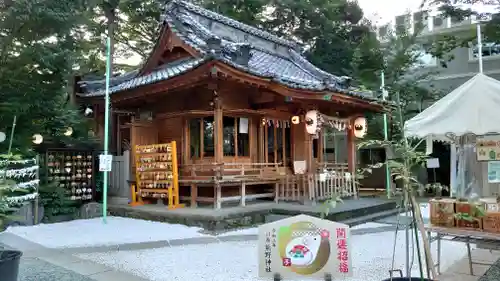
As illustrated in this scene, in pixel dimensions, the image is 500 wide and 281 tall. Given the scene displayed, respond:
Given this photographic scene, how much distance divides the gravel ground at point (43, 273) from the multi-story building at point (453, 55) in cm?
1647

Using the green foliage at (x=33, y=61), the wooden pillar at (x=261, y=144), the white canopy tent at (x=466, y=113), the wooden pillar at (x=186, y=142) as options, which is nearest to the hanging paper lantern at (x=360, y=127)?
the wooden pillar at (x=261, y=144)

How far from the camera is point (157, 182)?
348 inches

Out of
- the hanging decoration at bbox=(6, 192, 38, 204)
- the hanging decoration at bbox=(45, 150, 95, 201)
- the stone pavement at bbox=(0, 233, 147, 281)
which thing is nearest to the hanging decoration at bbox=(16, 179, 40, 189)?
the hanging decoration at bbox=(6, 192, 38, 204)

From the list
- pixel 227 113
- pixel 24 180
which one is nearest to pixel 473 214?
pixel 227 113

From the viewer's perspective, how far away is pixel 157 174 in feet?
28.9

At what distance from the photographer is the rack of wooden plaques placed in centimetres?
847

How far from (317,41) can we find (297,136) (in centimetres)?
937

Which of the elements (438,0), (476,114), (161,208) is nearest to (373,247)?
(476,114)

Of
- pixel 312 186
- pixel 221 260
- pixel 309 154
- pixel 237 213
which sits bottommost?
pixel 221 260

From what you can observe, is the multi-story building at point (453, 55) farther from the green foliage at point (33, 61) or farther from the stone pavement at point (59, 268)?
the stone pavement at point (59, 268)

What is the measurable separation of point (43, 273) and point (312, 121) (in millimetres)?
6335

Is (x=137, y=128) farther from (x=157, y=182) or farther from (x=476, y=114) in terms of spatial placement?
(x=476, y=114)

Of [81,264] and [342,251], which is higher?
[342,251]

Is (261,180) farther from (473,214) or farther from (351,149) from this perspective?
(473,214)
